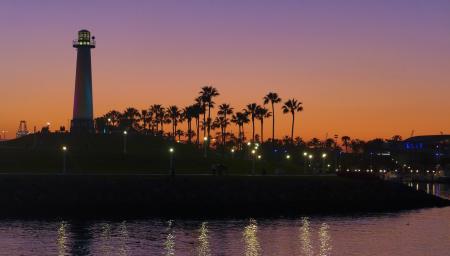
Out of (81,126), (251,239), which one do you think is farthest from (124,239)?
(81,126)

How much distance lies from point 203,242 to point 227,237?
430 cm

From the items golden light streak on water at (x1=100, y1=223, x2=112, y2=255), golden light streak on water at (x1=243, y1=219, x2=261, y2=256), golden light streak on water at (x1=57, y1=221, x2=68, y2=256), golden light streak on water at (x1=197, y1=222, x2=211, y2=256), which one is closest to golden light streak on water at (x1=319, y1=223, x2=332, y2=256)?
golden light streak on water at (x1=243, y1=219, x2=261, y2=256)

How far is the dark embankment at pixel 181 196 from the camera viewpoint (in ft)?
288

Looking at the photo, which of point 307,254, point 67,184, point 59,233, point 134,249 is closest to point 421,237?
point 307,254

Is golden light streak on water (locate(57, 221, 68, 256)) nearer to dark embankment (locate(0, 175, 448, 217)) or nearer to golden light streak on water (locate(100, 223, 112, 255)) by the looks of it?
golden light streak on water (locate(100, 223, 112, 255))

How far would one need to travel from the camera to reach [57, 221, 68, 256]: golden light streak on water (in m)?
59.2

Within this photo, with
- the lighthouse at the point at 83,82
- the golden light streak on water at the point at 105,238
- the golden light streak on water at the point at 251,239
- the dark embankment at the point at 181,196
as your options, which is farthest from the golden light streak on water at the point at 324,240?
the lighthouse at the point at 83,82


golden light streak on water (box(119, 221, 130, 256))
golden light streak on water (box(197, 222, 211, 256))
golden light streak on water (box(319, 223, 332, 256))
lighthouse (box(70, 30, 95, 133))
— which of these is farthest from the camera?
lighthouse (box(70, 30, 95, 133))

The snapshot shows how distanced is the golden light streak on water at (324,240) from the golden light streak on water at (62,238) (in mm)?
22478

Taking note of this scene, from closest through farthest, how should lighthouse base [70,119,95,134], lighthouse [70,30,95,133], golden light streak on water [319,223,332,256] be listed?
1. golden light streak on water [319,223,332,256]
2. lighthouse [70,30,95,133]
3. lighthouse base [70,119,95,134]

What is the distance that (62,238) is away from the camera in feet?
216

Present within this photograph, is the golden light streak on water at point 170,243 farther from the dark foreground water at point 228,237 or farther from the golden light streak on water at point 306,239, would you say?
the golden light streak on water at point 306,239

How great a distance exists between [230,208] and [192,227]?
1918 centimetres

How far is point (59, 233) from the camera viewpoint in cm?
6869
